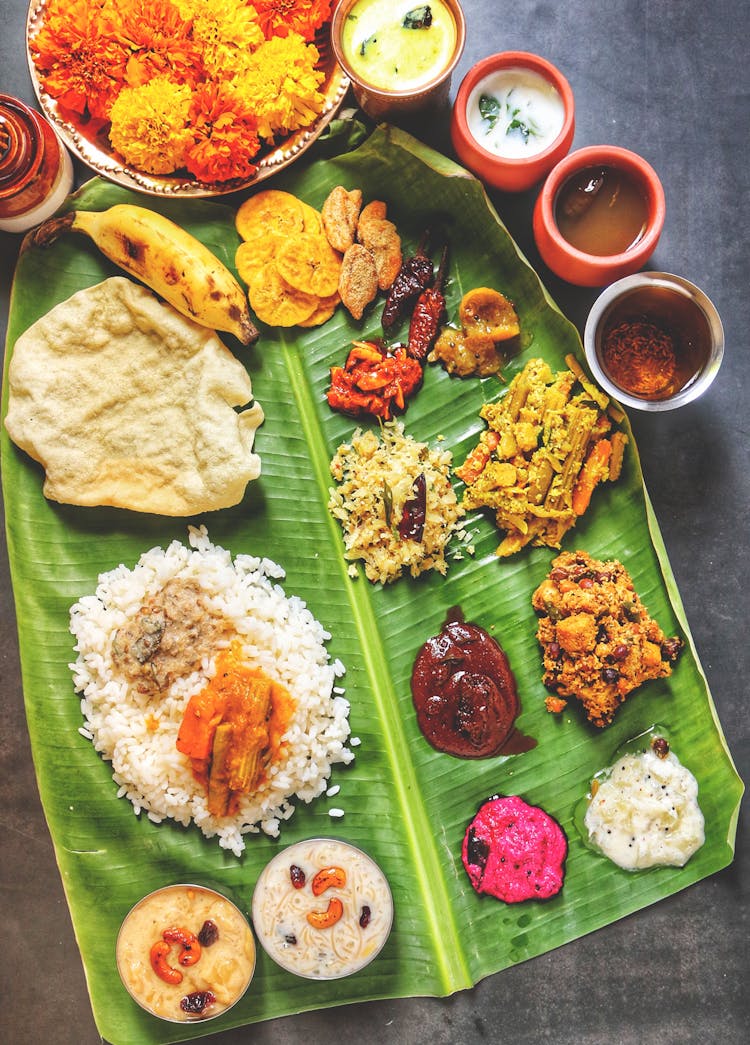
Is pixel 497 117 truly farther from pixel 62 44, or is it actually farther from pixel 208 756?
pixel 208 756

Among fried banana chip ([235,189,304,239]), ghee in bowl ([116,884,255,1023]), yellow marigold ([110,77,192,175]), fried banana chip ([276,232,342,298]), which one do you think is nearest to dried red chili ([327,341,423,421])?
Answer: fried banana chip ([276,232,342,298])

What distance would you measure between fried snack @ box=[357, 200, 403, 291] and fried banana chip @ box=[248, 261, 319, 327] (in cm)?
32

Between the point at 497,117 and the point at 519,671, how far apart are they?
237 cm

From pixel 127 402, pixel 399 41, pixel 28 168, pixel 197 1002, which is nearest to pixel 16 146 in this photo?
pixel 28 168

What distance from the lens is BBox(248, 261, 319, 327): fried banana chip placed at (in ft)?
10.9

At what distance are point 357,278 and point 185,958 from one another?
2916mm

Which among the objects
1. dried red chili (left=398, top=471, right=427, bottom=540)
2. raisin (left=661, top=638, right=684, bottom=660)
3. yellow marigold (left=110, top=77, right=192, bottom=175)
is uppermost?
yellow marigold (left=110, top=77, right=192, bottom=175)

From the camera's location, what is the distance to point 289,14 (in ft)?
10.4

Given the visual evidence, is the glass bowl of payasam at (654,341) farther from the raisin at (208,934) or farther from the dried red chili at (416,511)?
the raisin at (208,934)

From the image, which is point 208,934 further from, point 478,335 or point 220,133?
point 220,133

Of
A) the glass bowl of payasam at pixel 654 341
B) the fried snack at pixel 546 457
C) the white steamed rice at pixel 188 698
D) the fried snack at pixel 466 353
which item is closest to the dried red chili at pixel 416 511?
the fried snack at pixel 546 457

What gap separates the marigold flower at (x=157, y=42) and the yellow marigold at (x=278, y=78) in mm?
243

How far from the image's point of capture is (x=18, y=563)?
10.7ft

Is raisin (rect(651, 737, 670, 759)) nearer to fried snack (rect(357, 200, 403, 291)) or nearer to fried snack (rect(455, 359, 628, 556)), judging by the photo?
fried snack (rect(455, 359, 628, 556))
